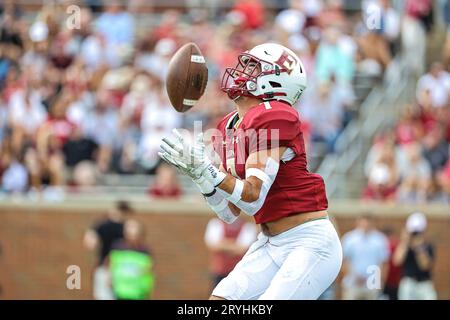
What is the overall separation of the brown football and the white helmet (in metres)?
0.22

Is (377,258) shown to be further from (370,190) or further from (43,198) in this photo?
(43,198)

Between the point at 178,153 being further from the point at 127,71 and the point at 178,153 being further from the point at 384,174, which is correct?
the point at 127,71

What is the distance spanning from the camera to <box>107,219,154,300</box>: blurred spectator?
12.7m

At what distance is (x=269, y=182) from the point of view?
6.62m

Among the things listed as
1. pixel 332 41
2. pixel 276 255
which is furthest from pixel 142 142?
pixel 276 255

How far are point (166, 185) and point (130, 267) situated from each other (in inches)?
70.0

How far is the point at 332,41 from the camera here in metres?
Result: 15.2

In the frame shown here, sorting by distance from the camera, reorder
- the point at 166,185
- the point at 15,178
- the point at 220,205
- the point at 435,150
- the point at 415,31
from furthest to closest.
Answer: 1. the point at 415,31
2. the point at 15,178
3. the point at 166,185
4. the point at 435,150
5. the point at 220,205

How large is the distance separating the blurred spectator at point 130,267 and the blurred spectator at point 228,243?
785 mm

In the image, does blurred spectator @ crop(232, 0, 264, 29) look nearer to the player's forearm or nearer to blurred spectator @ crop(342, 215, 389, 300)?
blurred spectator @ crop(342, 215, 389, 300)

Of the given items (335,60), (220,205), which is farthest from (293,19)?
(220,205)

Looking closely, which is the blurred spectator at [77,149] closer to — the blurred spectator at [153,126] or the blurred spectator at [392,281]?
the blurred spectator at [153,126]

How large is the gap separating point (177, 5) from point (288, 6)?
1842mm

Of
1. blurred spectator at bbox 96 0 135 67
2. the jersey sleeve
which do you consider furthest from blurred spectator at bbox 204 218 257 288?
the jersey sleeve
